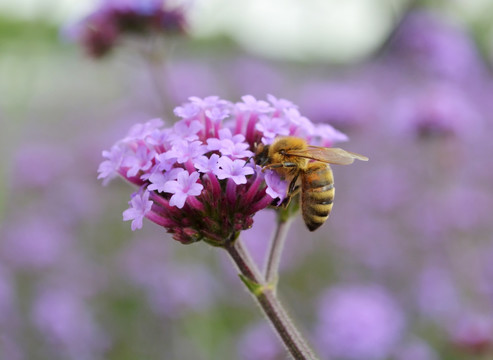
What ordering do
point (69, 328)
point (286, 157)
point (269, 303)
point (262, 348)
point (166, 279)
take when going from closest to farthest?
point (269, 303) < point (286, 157) < point (262, 348) < point (69, 328) < point (166, 279)

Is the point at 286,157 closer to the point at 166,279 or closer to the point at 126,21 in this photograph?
the point at 126,21

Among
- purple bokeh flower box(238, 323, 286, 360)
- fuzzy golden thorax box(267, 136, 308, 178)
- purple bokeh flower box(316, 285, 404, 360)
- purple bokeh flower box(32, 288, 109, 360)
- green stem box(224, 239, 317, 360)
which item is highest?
fuzzy golden thorax box(267, 136, 308, 178)

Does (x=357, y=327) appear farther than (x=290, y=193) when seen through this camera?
Yes

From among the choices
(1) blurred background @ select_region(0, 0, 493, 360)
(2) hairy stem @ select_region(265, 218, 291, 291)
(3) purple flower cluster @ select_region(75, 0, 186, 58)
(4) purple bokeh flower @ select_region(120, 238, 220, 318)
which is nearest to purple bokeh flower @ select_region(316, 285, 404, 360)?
(1) blurred background @ select_region(0, 0, 493, 360)

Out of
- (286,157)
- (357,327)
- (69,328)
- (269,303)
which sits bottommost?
(69,328)

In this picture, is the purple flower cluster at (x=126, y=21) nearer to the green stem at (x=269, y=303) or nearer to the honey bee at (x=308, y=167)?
the honey bee at (x=308, y=167)

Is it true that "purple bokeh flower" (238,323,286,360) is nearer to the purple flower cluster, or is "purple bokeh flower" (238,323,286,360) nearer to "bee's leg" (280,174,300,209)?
"bee's leg" (280,174,300,209)

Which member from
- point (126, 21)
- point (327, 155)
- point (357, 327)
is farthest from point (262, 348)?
point (126, 21)
